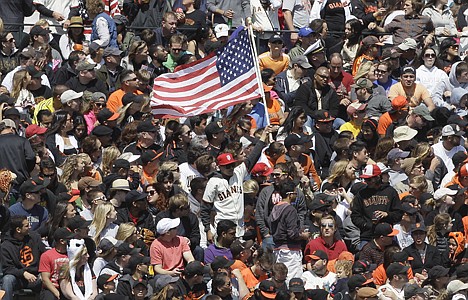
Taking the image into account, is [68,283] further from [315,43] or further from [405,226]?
[315,43]

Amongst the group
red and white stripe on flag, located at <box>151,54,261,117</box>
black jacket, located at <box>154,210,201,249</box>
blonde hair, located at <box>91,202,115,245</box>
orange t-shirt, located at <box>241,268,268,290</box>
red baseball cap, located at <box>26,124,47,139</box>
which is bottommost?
orange t-shirt, located at <box>241,268,268,290</box>

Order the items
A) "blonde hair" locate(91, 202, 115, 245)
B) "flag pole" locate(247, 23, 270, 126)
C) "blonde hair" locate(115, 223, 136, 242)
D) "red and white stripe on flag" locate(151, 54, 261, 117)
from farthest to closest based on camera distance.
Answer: "flag pole" locate(247, 23, 270, 126) < "red and white stripe on flag" locate(151, 54, 261, 117) < "blonde hair" locate(91, 202, 115, 245) < "blonde hair" locate(115, 223, 136, 242)

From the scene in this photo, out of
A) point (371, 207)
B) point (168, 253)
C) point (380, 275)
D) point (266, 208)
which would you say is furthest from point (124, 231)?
point (371, 207)

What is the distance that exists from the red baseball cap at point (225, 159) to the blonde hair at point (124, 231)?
1852 millimetres

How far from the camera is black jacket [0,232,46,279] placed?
23.5 meters

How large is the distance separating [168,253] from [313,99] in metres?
5.18

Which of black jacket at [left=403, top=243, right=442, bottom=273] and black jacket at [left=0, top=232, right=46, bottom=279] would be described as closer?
black jacket at [left=0, top=232, right=46, bottom=279]

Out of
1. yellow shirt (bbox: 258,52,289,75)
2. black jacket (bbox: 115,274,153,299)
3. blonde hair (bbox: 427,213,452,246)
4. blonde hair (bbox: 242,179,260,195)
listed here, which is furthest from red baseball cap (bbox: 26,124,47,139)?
blonde hair (bbox: 427,213,452,246)

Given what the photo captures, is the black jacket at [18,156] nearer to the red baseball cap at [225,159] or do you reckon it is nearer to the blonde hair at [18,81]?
the blonde hair at [18,81]

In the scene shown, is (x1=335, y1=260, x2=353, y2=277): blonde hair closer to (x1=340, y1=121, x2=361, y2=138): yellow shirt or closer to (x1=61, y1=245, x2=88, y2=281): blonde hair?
(x1=61, y1=245, x2=88, y2=281): blonde hair

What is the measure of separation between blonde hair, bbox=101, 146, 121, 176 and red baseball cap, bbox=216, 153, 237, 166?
1298 mm

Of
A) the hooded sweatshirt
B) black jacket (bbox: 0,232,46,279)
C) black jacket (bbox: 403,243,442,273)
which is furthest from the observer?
black jacket (bbox: 403,243,442,273)

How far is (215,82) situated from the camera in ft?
92.6

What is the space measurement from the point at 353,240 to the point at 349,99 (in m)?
3.60
